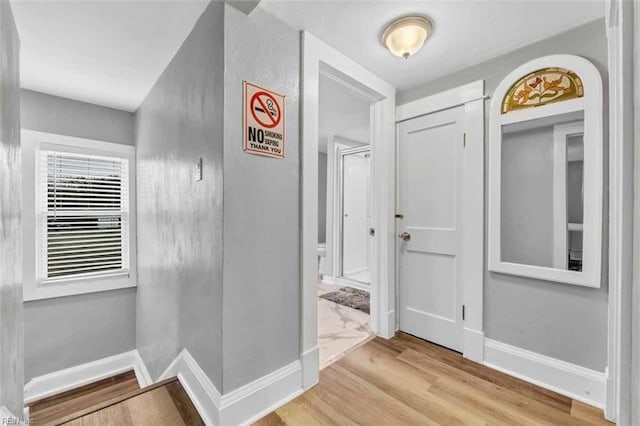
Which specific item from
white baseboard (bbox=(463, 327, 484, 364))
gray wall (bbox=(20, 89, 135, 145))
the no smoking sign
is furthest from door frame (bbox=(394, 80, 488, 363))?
gray wall (bbox=(20, 89, 135, 145))

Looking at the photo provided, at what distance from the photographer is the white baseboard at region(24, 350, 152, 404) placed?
8.38 ft

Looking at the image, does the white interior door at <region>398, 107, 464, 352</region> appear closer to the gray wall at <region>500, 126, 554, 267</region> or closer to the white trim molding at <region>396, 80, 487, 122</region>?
the white trim molding at <region>396, 80, 487, 122</region>

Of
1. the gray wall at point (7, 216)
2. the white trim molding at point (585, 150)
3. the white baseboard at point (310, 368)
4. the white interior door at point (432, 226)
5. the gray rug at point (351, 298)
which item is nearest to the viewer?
the gray wall at point (7, 216)

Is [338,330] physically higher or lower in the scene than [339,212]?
lower

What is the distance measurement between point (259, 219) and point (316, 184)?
0.47 meters

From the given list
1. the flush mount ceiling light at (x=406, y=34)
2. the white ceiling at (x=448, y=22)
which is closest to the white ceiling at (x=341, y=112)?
the white ceiling at (x=448, y=22)

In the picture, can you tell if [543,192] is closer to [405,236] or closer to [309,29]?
[405,236]

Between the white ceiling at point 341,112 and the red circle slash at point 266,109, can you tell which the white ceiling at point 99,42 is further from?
the white ceiling at point 341,112

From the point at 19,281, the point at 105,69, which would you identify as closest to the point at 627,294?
the point at 19,281

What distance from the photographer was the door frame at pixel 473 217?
2.06m

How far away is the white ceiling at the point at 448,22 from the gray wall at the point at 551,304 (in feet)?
0.27

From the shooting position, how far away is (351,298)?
141 inches

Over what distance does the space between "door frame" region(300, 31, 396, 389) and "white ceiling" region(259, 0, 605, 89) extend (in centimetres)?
14

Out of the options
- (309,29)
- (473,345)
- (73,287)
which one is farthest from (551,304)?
(73,287)
